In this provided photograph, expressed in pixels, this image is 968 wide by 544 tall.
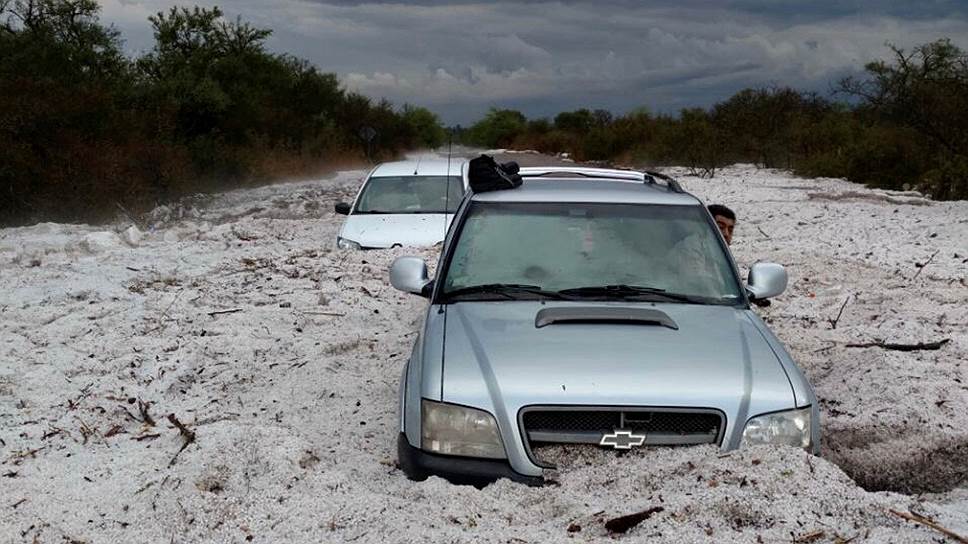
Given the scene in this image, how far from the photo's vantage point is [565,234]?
215 inches

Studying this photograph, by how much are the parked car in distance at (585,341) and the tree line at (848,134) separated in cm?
1699

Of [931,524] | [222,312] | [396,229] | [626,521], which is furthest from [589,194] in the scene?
[396,229]

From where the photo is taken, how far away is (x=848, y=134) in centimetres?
3225

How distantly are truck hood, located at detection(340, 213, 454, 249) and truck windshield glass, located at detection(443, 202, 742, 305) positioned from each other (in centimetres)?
634

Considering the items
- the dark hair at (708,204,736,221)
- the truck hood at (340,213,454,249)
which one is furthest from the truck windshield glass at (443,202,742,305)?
the truck hood at (340,213,454,249)

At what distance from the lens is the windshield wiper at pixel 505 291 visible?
514 centimetres

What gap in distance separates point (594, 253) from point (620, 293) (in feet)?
1.13

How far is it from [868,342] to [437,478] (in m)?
5.08

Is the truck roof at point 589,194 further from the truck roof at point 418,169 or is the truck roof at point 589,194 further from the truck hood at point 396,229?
the truck roof at point 418,169

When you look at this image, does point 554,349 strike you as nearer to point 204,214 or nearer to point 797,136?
point 204,214

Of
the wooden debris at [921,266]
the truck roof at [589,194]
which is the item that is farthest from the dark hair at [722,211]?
the truck roof at [589,194]

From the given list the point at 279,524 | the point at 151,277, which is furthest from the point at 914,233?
the point at 279,524

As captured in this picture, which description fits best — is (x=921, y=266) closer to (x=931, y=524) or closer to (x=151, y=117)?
(x=931, y=524)

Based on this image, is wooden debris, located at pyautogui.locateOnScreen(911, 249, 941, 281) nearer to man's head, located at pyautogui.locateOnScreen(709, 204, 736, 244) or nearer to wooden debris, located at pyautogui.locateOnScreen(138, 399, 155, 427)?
man's head, located at pyautogui.locateOnScreen(709, 204, 736, 244)
